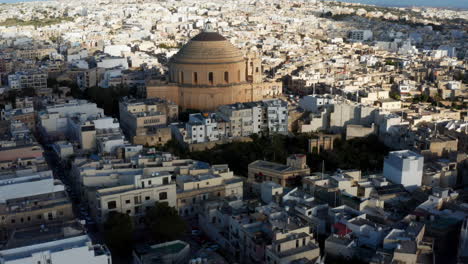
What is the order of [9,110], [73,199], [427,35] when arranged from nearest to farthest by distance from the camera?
[73,199] → [9,110] → [427,35]

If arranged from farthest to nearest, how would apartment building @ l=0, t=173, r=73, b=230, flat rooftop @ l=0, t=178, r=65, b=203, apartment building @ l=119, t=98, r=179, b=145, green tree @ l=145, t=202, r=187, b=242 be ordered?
apartment building @ l=119, t=98, r=179, b=145 → flat rooftop @ l=0, t=178, r=65, b=203 → apartment building @ l=0, t=173, r=73, b=230 → green tree @ l=145, t=202, r=187, b=242

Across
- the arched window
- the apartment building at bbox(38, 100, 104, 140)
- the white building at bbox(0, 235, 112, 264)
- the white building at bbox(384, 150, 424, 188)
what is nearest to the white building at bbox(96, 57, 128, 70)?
the arched window

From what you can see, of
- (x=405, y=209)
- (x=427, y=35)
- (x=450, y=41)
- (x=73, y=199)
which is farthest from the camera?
(x=427, y=35)

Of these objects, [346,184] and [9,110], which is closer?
[346,184]

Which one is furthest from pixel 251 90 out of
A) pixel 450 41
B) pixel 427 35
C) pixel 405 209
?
pixel 427 35

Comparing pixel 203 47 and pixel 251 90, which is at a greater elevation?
pixel 203 47

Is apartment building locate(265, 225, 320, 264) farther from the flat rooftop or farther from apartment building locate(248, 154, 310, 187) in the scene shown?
the flat rooftop

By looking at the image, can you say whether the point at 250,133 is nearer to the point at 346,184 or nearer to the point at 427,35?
the point at 346,184

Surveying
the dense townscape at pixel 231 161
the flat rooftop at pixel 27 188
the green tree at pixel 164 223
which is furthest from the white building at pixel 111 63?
the green tree at pixel 164 223
